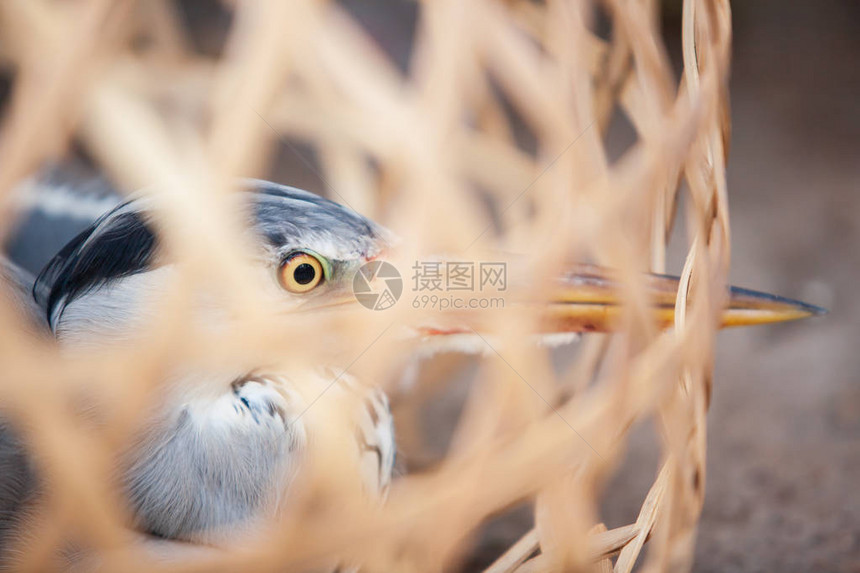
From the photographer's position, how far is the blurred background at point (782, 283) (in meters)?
0.81

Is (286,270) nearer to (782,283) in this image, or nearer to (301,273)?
(301,273)

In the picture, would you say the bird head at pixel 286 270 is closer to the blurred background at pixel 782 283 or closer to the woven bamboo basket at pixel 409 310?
the woven bamboo basket at pixel 409 310

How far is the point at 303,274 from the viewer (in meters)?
0.50

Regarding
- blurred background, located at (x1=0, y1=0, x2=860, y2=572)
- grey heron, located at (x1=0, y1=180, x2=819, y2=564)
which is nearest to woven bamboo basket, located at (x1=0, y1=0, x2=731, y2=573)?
grey heron, located at (x1=0, y1=180, x2=819, y2=564)

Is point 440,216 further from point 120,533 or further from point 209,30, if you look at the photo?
point 209,30

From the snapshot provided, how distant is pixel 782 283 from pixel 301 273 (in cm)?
101

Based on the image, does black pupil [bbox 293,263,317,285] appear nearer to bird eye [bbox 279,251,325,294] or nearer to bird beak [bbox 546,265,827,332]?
bird eye [bbox 279,251,325,294]

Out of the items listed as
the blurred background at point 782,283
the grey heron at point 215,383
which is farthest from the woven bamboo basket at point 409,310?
the blurred background at point 782,283

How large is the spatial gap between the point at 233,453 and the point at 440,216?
226 millimetres

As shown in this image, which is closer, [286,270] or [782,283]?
[286,270]

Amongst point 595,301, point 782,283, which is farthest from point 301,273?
point 782,283

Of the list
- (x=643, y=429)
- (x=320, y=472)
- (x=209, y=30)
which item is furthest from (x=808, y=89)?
(x=320, y=472)

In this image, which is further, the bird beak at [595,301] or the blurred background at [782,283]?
the blurred background at [782,283]

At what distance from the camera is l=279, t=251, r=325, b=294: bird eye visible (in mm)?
499
